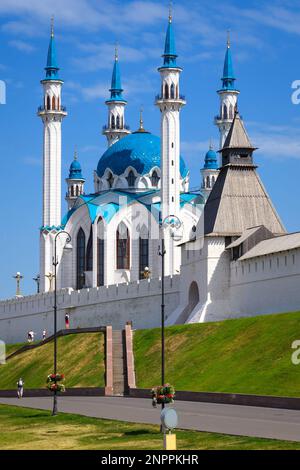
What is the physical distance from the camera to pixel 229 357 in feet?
192

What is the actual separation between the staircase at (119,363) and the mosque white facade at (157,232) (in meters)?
5.61

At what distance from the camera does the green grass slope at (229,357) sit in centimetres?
5141

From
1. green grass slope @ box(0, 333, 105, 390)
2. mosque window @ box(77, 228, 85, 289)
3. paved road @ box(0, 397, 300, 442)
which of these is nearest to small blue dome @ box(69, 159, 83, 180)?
mosque window @ box(77, 228, 85, 289)

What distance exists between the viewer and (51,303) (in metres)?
99.2

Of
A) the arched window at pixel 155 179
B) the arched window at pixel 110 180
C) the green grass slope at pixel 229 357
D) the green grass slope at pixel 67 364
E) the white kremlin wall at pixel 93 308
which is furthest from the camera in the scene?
the arched window at pixel 110 180

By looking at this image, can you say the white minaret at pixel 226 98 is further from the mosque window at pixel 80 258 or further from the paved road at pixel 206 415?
the paved road at pixel 206 415

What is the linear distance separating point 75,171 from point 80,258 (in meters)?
19.8

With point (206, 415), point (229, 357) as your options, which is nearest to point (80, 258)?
point (229, 357)

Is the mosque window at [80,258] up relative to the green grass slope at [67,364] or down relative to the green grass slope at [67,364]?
up

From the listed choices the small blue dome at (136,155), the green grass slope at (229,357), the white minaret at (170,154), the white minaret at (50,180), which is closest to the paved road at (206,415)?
the green grass slope at (229,357)

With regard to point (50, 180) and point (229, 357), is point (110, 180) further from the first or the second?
point (229, 357)

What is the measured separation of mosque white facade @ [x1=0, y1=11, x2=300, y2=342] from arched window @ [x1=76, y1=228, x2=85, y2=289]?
0.09 m

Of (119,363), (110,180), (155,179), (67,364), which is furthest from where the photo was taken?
(110,180)

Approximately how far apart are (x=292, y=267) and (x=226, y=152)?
17.4 metres
